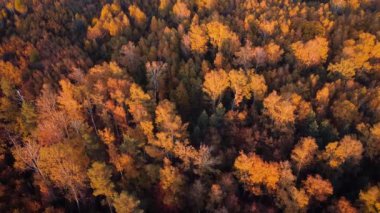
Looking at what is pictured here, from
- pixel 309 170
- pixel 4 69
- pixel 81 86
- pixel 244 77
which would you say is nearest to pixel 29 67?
pixel 4 69

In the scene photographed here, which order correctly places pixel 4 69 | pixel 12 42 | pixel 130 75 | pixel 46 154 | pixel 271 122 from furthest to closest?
1. pixel 12 42
2. pixel 4 69
3. pixel 130 75
4. pixel 271 122
5. pixel 46 154

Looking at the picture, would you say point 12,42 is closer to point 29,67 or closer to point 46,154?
point 29,67

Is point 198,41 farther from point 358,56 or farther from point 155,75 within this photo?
point 358,56

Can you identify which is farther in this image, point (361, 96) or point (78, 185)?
point (361, 96)

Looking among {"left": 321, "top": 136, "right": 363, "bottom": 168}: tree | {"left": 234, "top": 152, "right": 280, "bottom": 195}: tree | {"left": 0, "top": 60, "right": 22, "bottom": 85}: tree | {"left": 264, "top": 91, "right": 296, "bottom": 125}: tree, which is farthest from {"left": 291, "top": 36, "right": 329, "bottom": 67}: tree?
{"left": 0, "top": 60, "right": 22, "bottom": 85}: tree

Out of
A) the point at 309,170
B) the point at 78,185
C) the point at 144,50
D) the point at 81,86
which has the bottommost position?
the point at 78,185

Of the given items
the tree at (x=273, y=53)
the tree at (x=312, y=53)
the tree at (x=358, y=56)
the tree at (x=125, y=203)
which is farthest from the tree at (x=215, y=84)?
the tree at (x=125, y=203)

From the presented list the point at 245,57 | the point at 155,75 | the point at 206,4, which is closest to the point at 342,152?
the point at 245,57
